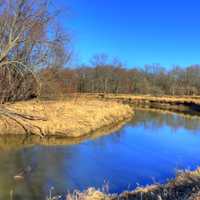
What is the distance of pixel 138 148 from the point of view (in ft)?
42.5

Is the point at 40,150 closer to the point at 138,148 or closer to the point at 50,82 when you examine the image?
the point at 138,148

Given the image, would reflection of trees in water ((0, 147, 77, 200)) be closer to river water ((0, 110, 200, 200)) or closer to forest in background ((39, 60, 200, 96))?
river water ((0, 110, 200, 200))

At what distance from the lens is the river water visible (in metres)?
7.91

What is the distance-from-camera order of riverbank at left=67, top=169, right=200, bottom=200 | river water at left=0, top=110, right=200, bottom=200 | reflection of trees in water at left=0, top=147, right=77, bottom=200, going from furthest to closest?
river water at left=0, top=110, right=200, bottom=200, reflection of trees in water at left=0, top=147, right=77, bottom=200, riverbank at left=67, top=169, right=200, bottom=200

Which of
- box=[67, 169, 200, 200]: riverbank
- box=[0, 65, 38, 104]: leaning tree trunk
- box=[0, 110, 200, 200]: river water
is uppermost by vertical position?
box=[0, 65, 38, 104]: leaning tree trunk

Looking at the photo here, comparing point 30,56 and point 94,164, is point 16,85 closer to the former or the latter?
point 30,56

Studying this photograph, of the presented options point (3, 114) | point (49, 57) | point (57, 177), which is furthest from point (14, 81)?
point (57, 177)

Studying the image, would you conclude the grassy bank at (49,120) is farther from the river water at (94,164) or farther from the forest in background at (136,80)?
the forest in background at (136,80)

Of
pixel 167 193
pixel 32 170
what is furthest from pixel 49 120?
pixel 167 193

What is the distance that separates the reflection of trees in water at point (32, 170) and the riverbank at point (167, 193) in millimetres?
1614

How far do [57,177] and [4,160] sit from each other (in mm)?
2454

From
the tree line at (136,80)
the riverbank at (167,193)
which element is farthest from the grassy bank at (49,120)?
the tree line at (136,80)

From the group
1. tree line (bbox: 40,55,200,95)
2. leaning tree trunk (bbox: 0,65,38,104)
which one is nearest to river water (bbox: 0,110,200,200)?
leaning tree trunk (bbox: 0,65,38,104)

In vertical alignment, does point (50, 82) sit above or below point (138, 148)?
above
